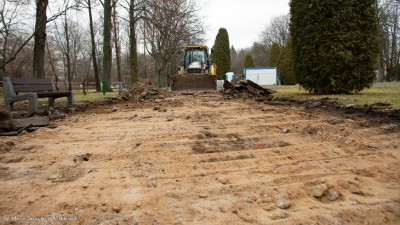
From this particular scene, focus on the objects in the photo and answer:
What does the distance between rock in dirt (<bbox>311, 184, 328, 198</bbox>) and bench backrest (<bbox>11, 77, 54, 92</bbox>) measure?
25.9 feet

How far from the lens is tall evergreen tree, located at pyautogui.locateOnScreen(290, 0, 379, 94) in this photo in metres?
11.2

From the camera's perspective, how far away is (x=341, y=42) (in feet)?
36.8

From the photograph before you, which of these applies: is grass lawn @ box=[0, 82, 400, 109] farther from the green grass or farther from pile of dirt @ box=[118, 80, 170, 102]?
pile of dirt @ box=[118, 80, 170, 102]

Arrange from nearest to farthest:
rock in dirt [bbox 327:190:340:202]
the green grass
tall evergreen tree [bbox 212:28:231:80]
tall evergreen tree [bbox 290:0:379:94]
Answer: rock in dirt [bbox 327:190:340:202]
the green grass
tall evergreen tree [bbox 290:0:379:94]
tall evergreen tree [bbox 212:28:231:80]

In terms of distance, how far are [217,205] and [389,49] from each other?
4780 centimetres

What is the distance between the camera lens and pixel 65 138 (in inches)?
187

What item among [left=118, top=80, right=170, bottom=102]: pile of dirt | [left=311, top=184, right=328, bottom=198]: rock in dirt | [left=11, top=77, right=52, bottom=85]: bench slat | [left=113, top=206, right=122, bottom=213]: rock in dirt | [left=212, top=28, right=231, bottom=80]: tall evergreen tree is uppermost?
[left=212, top=28, right=231, bottom=80]: tall evergreen tree

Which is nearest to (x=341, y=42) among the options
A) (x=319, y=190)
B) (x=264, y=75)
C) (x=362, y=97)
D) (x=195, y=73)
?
(x=362, y=97)

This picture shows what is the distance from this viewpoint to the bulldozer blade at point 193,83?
17.4 m

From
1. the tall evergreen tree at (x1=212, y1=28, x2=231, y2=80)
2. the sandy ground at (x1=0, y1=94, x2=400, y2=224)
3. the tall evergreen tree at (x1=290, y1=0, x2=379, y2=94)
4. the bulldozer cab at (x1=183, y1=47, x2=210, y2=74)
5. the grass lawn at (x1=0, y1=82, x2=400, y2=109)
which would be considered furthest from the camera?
the tall evergreen tree at (x1=212, y1=28, x2=231, y2=80)

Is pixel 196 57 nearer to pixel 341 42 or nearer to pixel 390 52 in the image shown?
pixel 341 42

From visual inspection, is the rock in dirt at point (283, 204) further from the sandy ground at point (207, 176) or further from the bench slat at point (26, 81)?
the bench slat at point (26, 81)

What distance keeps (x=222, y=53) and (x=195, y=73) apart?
2718 cm

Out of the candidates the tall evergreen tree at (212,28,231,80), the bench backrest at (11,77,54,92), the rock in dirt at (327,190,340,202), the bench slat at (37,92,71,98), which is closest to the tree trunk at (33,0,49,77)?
the bench backrest at (11,77,54,92)
